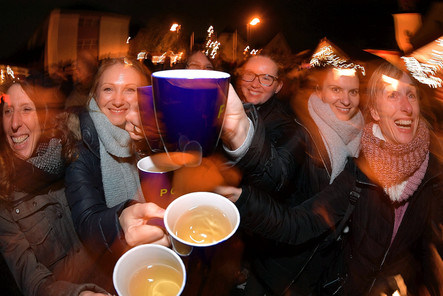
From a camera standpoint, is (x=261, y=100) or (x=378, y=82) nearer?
(x=378, y=82)

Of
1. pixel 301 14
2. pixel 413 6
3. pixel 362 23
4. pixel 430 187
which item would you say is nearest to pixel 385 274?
pixel 430 187

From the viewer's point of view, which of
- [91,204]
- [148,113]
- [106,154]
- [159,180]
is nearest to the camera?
[148,113]

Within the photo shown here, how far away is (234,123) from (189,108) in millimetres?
357

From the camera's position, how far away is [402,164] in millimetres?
1398

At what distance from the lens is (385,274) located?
145cm

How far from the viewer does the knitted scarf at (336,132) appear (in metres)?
1.97

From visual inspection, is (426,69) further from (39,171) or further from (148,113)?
(39,171)

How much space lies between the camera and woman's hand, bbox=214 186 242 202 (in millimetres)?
1078

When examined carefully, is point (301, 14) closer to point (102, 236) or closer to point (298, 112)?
point (298, 112)

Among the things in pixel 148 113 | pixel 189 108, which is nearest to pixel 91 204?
pixel 148 113

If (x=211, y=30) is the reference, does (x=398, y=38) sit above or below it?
below

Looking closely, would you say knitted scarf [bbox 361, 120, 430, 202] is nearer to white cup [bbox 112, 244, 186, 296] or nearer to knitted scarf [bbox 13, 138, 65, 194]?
white cup [bbox 112, 244, 186, 296]

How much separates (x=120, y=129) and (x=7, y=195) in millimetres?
702

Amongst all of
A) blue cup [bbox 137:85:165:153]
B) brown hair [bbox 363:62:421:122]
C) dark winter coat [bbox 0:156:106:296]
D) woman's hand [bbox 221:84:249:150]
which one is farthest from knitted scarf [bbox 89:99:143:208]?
brown hair [bbox 363:62:421:122]
